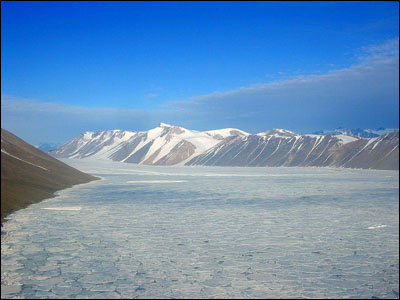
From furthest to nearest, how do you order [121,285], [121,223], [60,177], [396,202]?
1. [60,177]
2. [396,202]
3. [121,223]
4. [121,285]

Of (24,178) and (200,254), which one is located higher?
(24,178)

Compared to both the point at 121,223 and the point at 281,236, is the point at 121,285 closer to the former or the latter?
the point at 281,236

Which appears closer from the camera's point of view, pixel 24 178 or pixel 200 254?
pixel 200 254

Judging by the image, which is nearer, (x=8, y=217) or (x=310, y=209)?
(x=8, y=217)

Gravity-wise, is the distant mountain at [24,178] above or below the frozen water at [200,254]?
above

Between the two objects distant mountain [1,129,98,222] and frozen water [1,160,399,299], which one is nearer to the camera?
frozen water [1,160,399,299]

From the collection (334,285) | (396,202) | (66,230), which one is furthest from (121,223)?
(396,202)

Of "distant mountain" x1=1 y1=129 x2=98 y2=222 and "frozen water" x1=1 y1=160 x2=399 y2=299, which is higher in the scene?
"distant mountain" x1=1 y1=129 x2=98 y2=222

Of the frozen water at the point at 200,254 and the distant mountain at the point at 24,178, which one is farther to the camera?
the distant mountain at the point at 24,178
